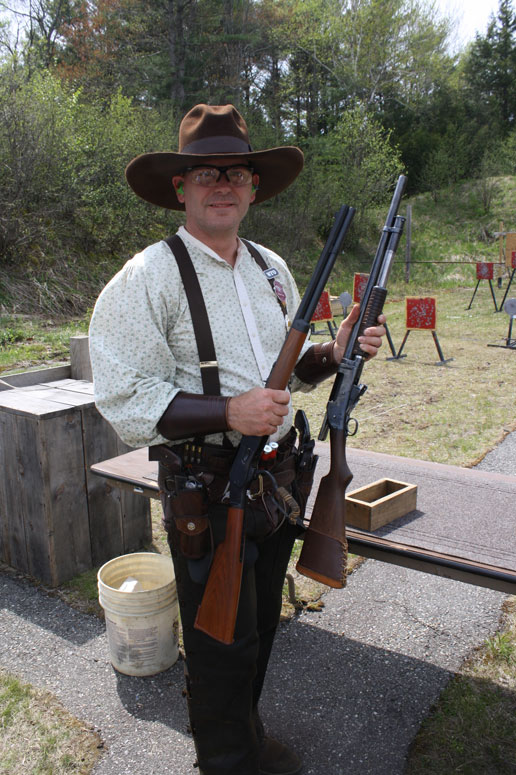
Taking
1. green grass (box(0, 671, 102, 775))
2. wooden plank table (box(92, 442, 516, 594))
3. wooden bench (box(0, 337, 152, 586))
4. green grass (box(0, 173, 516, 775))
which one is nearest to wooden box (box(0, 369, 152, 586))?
wooden bench (box(0, 337, 152, 586))

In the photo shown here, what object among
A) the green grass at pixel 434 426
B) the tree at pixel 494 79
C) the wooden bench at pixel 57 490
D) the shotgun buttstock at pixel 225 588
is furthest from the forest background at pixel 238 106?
the shotgun buttstock at pixel 225 588

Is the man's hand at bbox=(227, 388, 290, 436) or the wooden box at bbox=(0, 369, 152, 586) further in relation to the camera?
the wooden box at bbox=(0, 369, 152, 586)

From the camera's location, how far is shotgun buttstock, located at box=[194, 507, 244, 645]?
1.98 metres

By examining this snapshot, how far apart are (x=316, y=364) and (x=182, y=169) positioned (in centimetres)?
98

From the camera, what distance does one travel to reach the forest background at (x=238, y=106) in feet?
48.8

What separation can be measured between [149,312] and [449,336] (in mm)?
11865

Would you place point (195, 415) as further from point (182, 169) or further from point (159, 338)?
point (182, 169)

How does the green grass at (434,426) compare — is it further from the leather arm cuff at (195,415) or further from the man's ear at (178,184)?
the man's ear at (178,184)

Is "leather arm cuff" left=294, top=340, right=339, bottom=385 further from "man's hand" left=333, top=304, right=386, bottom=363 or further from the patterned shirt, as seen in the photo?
the patterned shirt

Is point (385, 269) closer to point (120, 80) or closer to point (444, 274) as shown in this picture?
point (444, 274)

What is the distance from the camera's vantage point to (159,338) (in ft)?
6.59

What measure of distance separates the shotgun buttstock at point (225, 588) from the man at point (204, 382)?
8 cm

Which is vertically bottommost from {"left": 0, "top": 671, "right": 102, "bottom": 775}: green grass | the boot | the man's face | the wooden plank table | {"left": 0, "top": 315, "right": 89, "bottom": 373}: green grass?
{"left": 0, "top": 671, "right": 102, "bottom": 775}: green grass

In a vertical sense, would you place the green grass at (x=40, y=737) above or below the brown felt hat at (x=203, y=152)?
below
